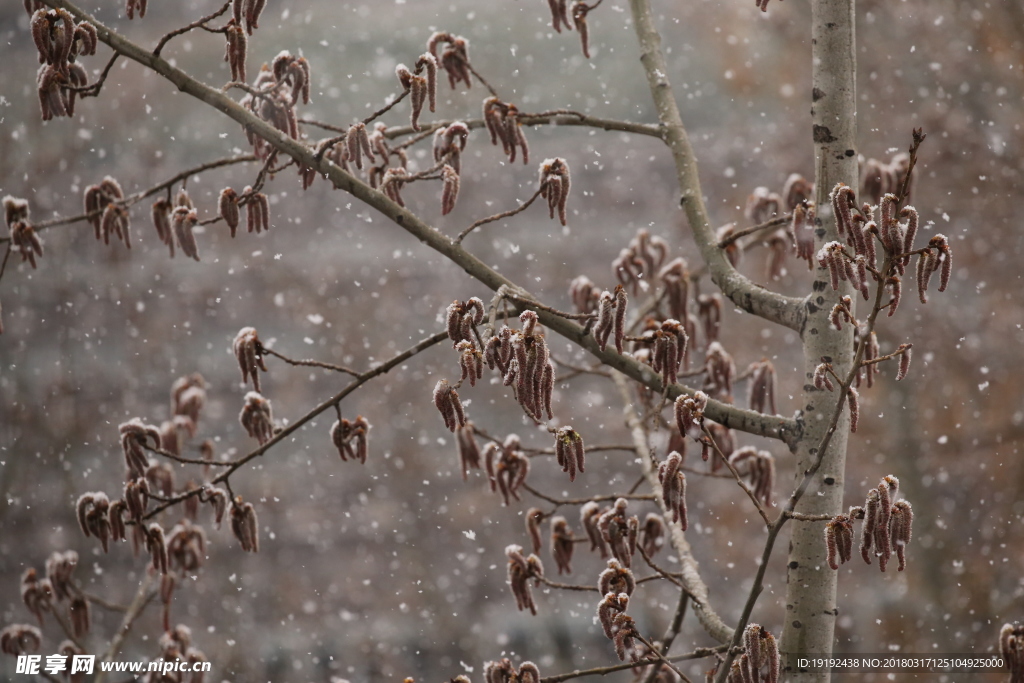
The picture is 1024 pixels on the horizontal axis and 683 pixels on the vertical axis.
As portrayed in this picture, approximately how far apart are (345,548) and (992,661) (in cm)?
281

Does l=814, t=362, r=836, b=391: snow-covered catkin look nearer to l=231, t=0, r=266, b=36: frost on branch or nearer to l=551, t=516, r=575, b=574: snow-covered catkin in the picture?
l=551, t=516, r=575, b=574: snow-covered catkin

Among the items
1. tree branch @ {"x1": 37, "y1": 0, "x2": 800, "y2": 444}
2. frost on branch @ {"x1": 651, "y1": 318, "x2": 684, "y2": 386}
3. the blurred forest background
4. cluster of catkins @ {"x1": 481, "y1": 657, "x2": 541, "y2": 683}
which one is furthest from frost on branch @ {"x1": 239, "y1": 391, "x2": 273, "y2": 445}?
the blurred forest background

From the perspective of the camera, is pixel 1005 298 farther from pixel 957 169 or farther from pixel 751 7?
pixel 751 7

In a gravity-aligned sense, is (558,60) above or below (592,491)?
above

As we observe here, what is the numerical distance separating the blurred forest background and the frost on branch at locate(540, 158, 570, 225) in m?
2.56

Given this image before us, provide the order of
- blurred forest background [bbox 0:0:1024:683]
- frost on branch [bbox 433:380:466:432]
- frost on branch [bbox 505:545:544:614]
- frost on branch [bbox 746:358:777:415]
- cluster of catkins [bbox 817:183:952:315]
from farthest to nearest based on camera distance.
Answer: blurred forest background [bbox 0:0:1024:683], frost on branch [bbox 746:358:777:415], frost on branch [bbox 505:545:544:614], frost on branch [bbox 433:380:466:432], cluster of catkins [bbox 817:183:952:315]

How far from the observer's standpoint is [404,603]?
3.75 metres

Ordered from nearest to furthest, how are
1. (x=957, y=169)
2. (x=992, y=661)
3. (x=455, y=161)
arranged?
(x=455, y=161) < (x=992, y=661) < (x=957, y=169)

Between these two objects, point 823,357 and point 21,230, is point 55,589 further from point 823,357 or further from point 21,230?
point 823,357

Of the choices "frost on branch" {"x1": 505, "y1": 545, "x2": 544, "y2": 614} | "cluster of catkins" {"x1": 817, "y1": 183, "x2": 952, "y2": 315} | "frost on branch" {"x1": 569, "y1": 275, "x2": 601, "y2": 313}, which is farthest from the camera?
"frost on branch" {"x1": 569, "y1": 275, "x2": 601, "y2": 313}

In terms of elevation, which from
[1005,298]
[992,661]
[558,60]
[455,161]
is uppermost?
[558,60]

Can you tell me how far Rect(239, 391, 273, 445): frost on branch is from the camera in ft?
4.03

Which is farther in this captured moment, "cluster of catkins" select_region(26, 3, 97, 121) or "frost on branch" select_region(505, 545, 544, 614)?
"frost on branch" select_region(505, 545, 544, 614)

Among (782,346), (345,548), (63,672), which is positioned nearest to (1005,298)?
(782,346)
